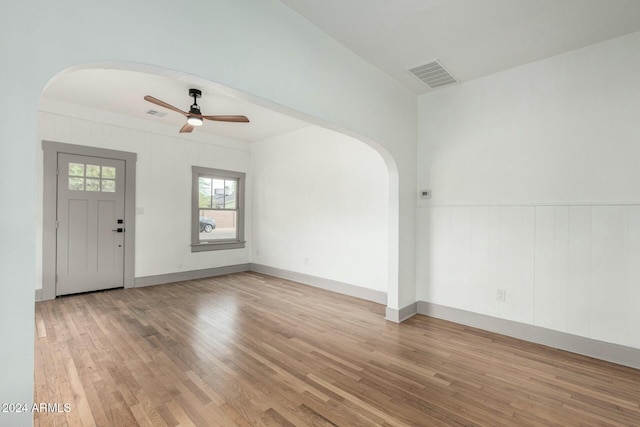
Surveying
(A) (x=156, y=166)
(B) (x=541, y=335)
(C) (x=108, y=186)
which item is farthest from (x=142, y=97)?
(B) (x=541, y=335)

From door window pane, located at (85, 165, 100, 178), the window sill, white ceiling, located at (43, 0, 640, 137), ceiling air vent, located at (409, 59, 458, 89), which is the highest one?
white ceiling, located at (43, 0, 640, 137)

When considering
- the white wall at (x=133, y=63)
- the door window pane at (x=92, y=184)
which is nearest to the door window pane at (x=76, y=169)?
the door window pane at (x=92, y=184)

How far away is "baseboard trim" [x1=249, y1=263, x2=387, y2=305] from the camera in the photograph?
180 inches

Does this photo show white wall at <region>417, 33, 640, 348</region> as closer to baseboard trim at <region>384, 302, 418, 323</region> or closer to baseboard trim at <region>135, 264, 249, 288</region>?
baseboard trim at <region>384, 302, 418, 323</region>

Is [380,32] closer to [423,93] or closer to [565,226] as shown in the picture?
[423,93]

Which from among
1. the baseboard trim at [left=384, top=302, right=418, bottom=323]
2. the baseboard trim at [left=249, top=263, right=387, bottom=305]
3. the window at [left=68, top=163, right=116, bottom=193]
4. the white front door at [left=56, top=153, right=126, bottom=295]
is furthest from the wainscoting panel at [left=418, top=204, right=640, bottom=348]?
the window at [left=68, top=163, right=116, bottom=193]

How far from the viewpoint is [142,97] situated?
4309 millimetres

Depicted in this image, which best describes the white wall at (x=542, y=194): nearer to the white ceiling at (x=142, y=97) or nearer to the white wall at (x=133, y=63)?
the white wall at (x=133, y=63)

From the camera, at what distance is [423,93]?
401 cm

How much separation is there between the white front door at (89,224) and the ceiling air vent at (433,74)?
5.04 metres

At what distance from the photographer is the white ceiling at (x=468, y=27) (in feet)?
7.77

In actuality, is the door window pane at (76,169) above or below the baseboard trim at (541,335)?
above

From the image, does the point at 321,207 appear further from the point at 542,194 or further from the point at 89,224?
the point at 89,224

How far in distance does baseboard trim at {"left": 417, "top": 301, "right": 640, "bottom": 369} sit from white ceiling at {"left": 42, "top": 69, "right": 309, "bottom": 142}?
3645mm
